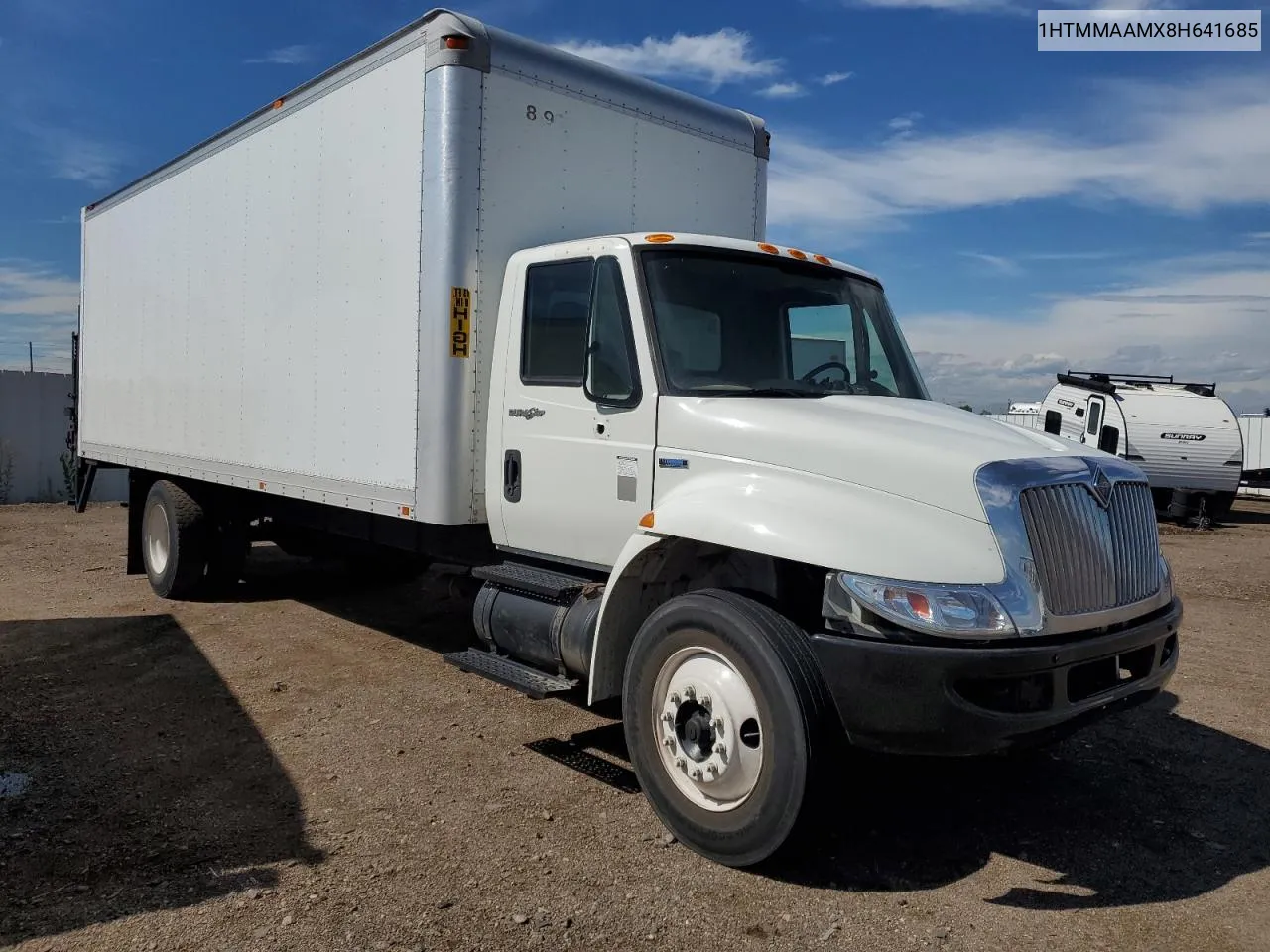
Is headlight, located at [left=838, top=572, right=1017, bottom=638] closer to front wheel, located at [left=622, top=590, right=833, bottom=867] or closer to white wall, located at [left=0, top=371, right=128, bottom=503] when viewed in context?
front wheel, located at [left=622, top=590, right=833, bottom=867]

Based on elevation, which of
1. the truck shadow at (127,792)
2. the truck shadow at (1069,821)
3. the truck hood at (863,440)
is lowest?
the truck shadow at (127,792)

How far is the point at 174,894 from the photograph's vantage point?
3777mm

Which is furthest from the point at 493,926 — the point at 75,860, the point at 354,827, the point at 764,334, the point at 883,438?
the point at 764,334

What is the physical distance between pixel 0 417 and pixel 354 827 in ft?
58.4

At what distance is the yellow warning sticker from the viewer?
5.51 metres

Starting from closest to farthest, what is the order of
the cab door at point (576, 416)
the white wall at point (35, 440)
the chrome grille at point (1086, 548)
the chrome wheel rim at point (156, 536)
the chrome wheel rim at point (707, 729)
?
1. the chrome grille at point (1086, 548)
2. the chrome wheel rim at point (707, 729)
3. the cab door at point (576, 416)
4. the chrome wheel rim at point (156, 536)
5. the white wall at point (35, 440)

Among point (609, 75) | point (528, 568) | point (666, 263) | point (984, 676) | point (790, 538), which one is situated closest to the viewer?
point (984, 676)

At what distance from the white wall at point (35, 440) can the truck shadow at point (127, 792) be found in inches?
520

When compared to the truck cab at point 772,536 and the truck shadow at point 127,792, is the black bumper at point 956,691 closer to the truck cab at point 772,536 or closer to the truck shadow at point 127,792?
the truck cab at point 772,536

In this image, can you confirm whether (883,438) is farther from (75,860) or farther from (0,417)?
(0,417)

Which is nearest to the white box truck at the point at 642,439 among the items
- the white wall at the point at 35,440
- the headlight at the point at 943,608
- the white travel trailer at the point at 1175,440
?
the headlight at the point at 943,608

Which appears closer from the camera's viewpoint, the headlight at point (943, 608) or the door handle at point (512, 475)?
the headlight at point (943, 608)

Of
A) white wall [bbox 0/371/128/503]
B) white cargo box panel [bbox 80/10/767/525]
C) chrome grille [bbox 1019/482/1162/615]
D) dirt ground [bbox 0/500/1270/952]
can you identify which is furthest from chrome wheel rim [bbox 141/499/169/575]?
white wall [bbox 0/371/128/503]

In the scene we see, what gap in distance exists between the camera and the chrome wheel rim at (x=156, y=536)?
30.4 feet
